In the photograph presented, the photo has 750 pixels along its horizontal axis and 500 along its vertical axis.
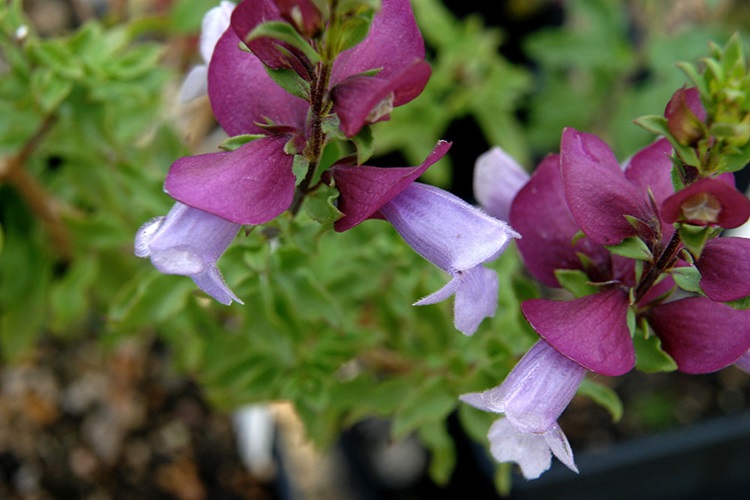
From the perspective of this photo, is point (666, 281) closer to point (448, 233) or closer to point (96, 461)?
point (448, 233)

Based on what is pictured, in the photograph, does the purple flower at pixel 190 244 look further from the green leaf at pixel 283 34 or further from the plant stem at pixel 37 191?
the plant stem at pixel 37 191

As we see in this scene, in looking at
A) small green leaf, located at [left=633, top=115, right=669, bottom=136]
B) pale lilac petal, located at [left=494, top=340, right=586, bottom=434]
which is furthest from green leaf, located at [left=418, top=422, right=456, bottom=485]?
small green leaf, located at [left=633, top=115, right=669, bottom=136]

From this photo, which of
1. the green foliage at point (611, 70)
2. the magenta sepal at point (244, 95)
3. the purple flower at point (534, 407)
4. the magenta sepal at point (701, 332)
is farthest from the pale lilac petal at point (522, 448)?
the green foliage at point (611, 70)

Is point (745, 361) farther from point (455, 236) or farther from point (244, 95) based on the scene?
point (244, 95)

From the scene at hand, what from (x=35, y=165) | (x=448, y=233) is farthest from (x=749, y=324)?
(x=35, y=165)

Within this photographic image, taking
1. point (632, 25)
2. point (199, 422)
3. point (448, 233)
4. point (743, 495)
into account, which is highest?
point (448, 233)

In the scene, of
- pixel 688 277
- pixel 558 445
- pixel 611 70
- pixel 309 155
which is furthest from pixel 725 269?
pixel 611 70
